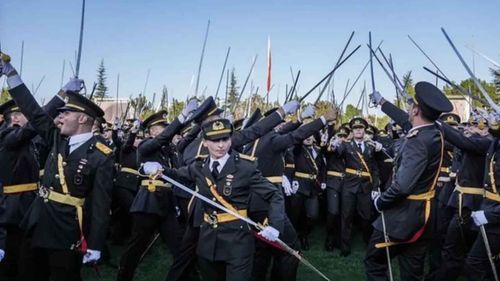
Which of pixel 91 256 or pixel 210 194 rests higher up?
pixel 210 194

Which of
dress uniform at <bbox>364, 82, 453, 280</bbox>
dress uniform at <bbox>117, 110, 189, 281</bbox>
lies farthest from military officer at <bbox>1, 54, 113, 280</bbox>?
dress uniform at <bbox>364, 82, 453, 280</bbox>

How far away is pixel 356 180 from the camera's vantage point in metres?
9.02

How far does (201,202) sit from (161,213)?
5.30ft

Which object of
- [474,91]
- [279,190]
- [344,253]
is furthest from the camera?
[474,91]

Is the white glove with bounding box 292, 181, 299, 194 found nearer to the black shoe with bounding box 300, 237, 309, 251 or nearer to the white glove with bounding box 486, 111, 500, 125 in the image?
the black shoe with bounding box 300, 237, 309, 251

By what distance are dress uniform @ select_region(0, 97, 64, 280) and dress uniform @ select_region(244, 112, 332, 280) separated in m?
2.48

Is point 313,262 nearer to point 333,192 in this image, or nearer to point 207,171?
point 333,192

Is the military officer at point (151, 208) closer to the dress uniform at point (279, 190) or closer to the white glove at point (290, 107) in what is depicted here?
the dress uniform at point (279, 190)

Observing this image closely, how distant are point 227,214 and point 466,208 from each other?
125 inches

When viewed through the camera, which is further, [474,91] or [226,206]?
[474,91]

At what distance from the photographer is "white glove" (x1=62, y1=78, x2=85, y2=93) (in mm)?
4730

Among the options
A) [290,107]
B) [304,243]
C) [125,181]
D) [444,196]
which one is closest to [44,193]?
[290,107]

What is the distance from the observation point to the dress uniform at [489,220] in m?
4.94

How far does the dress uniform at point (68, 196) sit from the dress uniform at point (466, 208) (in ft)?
13.3
